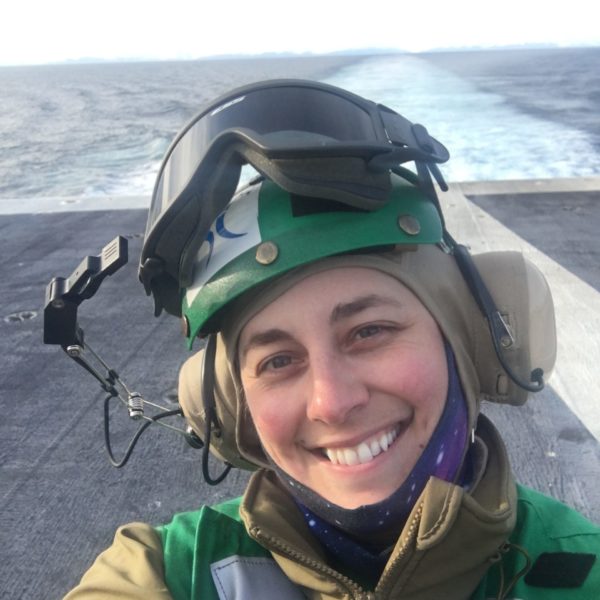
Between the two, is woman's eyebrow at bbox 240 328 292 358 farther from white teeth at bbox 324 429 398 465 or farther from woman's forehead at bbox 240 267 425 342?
white teeth at bbox 324 429 398 465

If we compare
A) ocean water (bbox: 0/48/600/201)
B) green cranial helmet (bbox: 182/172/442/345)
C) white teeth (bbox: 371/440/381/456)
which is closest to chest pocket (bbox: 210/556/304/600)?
white teeth (bbox: 371/440/381/456)

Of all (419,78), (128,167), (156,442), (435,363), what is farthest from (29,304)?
(419,78)

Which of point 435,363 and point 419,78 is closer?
point 435,363

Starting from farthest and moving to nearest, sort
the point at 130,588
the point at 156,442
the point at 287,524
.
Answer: the point at 156,442
the point at 287,524
the point at 130,588

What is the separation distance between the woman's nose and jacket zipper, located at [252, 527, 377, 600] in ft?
0.76

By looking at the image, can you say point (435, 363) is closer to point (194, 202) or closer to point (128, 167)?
point (194, 202)

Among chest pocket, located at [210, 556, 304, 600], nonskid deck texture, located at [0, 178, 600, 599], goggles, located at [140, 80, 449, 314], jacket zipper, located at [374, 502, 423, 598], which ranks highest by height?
goggles, located at [140, 80, 449, 314]

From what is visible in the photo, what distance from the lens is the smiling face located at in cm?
126

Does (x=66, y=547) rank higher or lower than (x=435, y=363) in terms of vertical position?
lower

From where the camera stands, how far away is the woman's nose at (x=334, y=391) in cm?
124

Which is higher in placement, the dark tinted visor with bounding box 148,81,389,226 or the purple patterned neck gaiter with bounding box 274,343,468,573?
the dark tinted visor with bounding box 148,81,389,226

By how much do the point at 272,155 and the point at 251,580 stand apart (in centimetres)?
74

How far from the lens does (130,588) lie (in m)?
1.25

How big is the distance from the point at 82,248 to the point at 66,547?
13.0 feet
